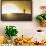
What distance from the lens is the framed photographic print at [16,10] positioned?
111 inches

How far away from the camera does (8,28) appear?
2.69m

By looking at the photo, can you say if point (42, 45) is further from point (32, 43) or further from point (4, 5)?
point (4, 5)

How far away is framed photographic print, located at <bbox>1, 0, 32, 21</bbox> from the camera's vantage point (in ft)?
9.27

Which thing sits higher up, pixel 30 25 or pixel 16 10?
pixel 16 10

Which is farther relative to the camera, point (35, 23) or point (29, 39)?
point (35, 23)

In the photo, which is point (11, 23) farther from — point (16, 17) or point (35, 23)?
point (35, 23)

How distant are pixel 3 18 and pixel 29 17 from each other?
1.50ft

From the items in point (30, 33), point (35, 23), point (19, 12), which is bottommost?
point (30, 33)

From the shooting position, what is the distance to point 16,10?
9.28ft

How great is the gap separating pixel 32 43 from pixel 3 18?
0.68 meters

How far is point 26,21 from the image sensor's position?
2848mm

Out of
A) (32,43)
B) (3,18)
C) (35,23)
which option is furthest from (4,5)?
(32,43)

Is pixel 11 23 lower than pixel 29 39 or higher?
higher

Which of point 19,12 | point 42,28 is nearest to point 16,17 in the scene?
point 19,12
